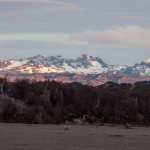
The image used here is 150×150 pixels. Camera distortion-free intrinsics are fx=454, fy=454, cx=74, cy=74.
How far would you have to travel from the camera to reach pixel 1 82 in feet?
246

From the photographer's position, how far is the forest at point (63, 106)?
62375 mm

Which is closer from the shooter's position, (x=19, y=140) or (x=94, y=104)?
(x=19, y=140)

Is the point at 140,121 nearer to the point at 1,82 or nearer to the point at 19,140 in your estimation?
the point at 1,82

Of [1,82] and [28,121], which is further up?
[1,82]

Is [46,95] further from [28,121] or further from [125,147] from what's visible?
[125,147]

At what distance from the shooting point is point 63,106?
2808 inches

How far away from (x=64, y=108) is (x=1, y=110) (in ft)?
40.0

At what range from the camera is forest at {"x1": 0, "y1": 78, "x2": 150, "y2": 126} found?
62.4m

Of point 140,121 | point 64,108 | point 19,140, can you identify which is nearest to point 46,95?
point 64,108

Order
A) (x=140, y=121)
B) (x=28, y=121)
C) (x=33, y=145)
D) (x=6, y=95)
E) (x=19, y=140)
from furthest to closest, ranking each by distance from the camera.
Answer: (x=140, y=121) → (x=6, y=95) → (x=28, y=121) → (x=19, y=140) → (x=33, y=145)

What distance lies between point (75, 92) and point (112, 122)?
9.94 meters

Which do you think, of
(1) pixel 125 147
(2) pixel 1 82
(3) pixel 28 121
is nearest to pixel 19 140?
(1) pixel 125 147

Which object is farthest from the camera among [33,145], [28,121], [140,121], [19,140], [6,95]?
[140,121]

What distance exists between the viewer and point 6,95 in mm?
69188
